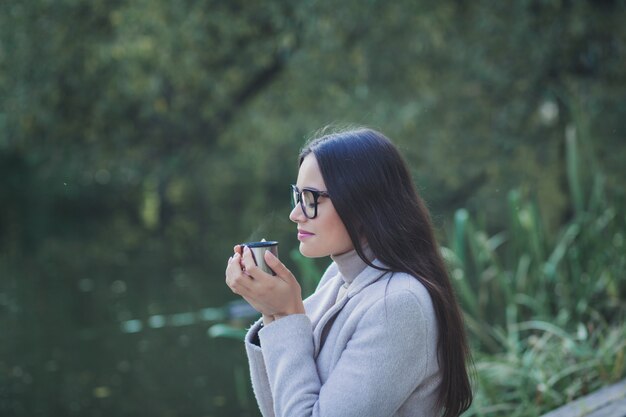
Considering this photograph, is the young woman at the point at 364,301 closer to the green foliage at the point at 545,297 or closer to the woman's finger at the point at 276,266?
the woman's finger at the point at 276,266

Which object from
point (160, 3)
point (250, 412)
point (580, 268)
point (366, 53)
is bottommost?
point (250, 412)

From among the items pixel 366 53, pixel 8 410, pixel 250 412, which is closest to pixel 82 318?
pixel 8 410

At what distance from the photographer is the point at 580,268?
16.7 ft

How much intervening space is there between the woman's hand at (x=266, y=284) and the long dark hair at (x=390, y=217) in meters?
0.15

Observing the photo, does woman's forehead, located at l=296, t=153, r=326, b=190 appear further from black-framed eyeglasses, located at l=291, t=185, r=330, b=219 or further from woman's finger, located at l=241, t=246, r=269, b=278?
woman's finger, located at l=241, t=246, r=269, b=278

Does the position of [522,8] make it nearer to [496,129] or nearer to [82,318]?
[496,129]

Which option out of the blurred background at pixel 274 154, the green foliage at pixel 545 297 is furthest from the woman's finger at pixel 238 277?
the green foliage at pixel 545 297

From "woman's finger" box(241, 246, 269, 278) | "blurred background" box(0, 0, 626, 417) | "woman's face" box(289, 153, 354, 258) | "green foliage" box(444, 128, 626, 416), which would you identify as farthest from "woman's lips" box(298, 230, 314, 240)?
"green foliage" box(444, 128, 626, 416)

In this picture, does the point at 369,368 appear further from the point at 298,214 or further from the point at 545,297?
the point at 545,297

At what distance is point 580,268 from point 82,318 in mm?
5803

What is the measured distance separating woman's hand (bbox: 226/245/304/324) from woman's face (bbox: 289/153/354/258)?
0.08 metres

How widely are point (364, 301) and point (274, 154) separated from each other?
17.0 meters

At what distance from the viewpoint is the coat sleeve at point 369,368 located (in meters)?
1.76

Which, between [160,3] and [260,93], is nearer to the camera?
[160,3]
